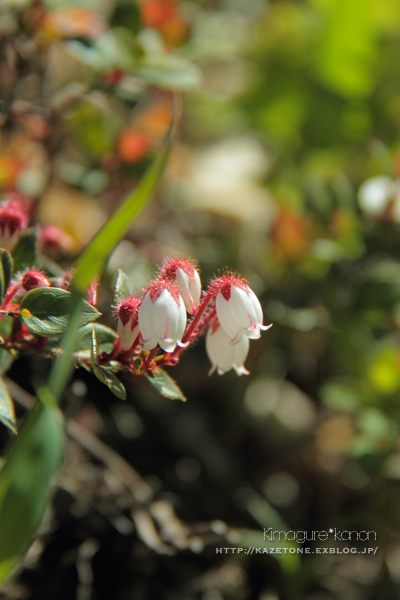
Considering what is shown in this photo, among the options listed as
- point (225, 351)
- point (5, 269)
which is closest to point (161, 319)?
point (225, 351)

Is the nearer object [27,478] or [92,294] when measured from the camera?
[27,478]

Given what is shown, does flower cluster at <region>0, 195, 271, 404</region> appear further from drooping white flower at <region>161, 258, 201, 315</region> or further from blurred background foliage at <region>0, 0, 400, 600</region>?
blurred background foliage at <region>0, 0, 400, 600</region>

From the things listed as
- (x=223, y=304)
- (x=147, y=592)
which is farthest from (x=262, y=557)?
(x=223, y=304)

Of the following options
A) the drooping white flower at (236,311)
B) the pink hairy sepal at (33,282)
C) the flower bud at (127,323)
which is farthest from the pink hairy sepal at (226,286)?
the pink hairy sepal at (33,282)

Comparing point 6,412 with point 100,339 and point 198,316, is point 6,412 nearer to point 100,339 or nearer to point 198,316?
point 100,339

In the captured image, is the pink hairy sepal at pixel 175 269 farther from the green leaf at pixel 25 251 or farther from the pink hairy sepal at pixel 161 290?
the green leaf at pixel 25 251

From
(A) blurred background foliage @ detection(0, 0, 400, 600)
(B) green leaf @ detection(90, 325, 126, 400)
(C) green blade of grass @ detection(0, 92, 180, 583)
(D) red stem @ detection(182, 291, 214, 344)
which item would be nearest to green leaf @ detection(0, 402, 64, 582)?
(C) green blade of grass @ detection(0, 92, 180, 583)
